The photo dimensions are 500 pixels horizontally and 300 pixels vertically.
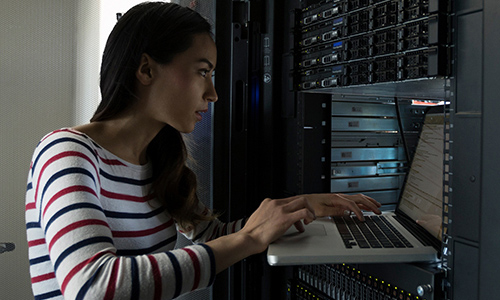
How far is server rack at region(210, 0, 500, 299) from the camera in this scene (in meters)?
0.78

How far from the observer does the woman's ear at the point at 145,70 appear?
97 cm

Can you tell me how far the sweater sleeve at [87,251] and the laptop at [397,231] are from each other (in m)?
0.18

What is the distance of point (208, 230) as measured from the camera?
1.25 meters

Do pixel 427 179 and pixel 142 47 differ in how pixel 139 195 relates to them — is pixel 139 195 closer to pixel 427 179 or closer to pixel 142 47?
pixel 142 47

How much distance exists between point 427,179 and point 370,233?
0.32 metres

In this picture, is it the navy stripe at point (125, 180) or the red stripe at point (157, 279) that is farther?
the navy stripe at point (125, 180)

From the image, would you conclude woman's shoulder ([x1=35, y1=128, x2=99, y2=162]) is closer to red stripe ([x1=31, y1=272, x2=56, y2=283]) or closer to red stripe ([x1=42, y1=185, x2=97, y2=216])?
red stripe ([x1=42, y1=185, x2=97, y2=216])

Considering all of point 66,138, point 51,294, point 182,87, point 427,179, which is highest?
point 182,87

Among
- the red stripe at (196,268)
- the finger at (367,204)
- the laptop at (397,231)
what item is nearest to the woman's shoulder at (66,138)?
the red stripe at (196,268)

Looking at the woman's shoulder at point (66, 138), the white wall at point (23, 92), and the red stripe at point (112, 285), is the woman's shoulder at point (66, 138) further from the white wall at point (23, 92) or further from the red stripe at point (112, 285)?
the white wall at point (23, 92)

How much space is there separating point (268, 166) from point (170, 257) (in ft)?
2.37

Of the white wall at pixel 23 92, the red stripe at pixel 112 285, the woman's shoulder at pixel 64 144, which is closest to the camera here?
the red stripe at pixel 112 285

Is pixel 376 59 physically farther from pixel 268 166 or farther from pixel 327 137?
pixel 268 166

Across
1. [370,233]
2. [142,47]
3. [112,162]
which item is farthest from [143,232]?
[370,233]
